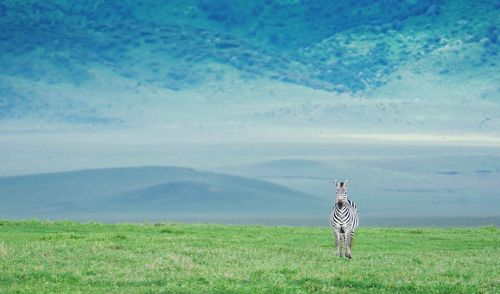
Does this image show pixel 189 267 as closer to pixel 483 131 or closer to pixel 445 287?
pixel 445 287

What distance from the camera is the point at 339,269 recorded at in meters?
21.5

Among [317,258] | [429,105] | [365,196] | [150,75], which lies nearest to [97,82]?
[150,75]

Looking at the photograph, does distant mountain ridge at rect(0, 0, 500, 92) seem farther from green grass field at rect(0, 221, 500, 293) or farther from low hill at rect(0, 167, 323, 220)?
green grass field at rect(0, 221, 500, 293)

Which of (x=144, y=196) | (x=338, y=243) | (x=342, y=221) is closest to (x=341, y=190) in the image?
(x=342, y=221)

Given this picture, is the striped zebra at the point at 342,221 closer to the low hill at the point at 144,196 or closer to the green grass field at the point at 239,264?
the green grass field at the point at 239,264

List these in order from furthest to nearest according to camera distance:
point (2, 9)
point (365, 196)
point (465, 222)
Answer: point (2, 9), point (365, 196), point (465, 222)

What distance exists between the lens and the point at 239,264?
74.1 ft

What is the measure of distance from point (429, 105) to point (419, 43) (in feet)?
50.5

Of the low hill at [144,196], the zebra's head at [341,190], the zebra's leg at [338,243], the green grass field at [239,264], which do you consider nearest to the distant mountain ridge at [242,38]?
the low hill at [144,196]

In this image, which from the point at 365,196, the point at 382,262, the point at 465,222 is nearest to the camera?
the point at 382,262

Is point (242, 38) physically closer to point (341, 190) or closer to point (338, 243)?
point (338, 243)

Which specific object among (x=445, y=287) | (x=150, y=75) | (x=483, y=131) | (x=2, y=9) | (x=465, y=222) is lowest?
(x=445, y=287)

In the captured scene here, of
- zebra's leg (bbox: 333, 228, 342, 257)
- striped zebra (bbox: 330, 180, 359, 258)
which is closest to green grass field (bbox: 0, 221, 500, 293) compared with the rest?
zebra's leg (bbox: 333, 228, 342, 257)

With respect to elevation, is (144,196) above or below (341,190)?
above
